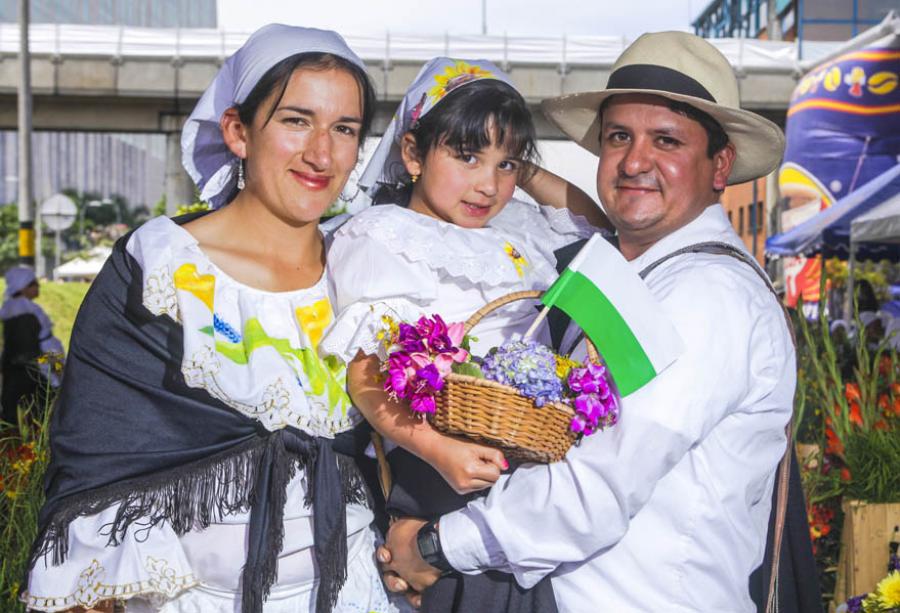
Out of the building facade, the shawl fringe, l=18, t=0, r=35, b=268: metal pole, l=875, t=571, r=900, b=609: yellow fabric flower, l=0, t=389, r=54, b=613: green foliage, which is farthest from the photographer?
the building facade

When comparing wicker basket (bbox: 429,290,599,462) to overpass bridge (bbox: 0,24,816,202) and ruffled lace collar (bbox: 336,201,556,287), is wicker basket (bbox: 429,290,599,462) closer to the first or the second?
ruffled lace collar (bbox: 336,201,556,287)

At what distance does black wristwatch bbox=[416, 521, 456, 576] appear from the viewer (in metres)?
Result: 2.35

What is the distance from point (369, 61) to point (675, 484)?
20.3 metres

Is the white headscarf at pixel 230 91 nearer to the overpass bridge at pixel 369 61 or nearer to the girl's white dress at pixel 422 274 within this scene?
the girl's white dress at pixel 422 274

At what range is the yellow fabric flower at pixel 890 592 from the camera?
3.62 metres

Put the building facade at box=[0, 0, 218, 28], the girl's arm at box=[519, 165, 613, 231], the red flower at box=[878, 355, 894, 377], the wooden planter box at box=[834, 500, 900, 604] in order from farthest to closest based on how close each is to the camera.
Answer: the building facade at box=[0, 0, 218, 28] → the red flower at box=[878, 355, 894, 377] → the wooden planter box at box=[834, 500, 900, 604] → the girl's arm at box=[519, 165, 613, 231]

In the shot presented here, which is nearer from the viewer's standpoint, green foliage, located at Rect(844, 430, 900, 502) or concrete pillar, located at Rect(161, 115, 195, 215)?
green foliage, located at Rect(844, 430, 900, 502)

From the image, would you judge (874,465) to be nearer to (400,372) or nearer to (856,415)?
(856,415)

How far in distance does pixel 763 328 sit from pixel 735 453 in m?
0.29

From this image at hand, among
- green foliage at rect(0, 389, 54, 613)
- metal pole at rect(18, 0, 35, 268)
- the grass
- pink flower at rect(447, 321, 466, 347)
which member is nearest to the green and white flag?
pink flower at rect(447, 321, 466, 347)

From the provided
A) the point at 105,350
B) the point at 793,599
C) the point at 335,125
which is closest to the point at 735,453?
the point at 793,599

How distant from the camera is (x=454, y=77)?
310 cm

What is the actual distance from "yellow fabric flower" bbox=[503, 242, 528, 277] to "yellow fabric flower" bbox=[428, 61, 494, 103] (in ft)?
1.61

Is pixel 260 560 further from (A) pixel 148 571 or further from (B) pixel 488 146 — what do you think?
(B) pixel 488 146
